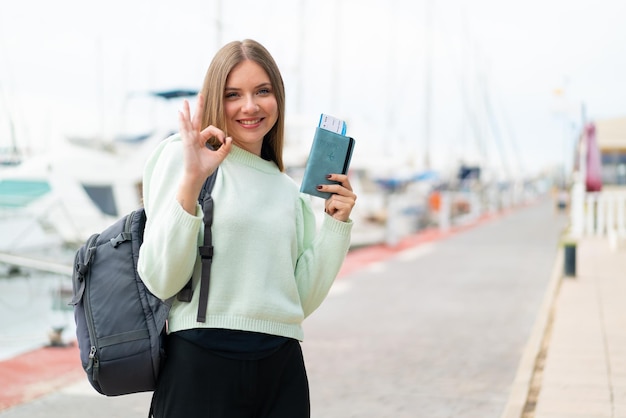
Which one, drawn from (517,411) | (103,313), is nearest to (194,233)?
(103,313)

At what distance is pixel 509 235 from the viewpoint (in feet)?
80.6

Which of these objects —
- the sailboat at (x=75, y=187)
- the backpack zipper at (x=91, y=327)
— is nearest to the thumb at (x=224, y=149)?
the backpack zipper at (x=91, y=327)

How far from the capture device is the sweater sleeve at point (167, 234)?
1.97 m

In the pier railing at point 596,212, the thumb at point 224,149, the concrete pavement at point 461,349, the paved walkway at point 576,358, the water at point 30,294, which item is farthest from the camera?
the pier railing at point 596,212

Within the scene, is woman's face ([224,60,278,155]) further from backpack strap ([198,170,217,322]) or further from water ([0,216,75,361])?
water ([0,216,75,361])

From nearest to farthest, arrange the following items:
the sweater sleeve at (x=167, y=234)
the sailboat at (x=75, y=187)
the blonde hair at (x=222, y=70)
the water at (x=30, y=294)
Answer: the sweater sleeve at (x=167, y=234), the blonde hair at (x=222, y=70), the water at (x=30, y=294), the sailboat at (x=75, y=187)

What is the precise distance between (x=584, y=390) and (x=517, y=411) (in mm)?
682


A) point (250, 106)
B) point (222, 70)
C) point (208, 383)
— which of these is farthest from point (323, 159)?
point (208, 383)

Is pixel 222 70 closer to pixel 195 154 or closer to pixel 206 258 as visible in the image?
pixel 195 154

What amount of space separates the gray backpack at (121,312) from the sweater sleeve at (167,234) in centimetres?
6

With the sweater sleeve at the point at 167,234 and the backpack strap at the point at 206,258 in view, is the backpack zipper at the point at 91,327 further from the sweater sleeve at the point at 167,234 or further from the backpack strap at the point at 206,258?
the backpack strap at the point at 206,258

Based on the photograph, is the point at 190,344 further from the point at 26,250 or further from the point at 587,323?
the point at 26,250

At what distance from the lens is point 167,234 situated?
1.97 meters

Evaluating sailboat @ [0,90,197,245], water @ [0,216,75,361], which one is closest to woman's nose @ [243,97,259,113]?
water @ [0,216,75,361]
